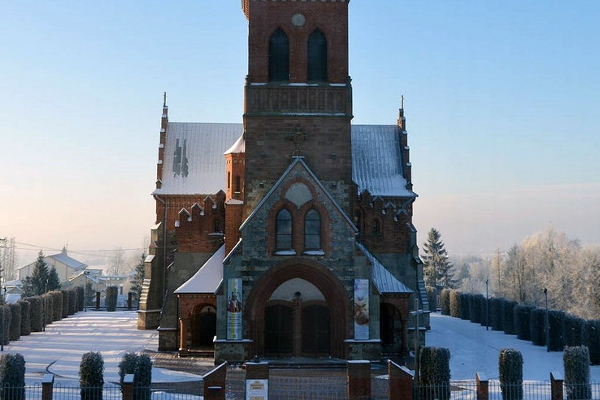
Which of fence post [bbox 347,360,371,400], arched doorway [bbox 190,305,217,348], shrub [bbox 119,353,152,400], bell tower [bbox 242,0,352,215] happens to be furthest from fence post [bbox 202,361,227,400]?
arched doorway [bbox 190,305,217,348]

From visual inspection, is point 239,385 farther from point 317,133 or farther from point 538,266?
point 538,266

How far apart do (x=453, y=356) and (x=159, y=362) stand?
15431 millimetres

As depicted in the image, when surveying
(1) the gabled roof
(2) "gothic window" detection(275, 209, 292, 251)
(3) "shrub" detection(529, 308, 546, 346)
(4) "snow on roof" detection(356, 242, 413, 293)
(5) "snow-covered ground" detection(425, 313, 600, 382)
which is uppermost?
(1) the gabled roof

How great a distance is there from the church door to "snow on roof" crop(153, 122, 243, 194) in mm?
15383

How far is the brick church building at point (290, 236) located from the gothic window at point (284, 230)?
0.05 m

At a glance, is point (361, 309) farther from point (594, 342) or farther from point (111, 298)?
point (111, 298)

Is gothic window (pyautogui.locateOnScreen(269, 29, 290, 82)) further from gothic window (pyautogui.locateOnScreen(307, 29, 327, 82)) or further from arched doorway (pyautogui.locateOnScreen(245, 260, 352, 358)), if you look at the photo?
arched doorway (pyautogui.locateOnScreen(245, 260, 352, 358))

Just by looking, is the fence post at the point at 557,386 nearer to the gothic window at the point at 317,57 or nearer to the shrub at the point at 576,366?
the shrub at the point at 576,366

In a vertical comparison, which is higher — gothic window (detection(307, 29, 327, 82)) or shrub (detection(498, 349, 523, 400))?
gothic window (detection(307, 29, 327, 82))

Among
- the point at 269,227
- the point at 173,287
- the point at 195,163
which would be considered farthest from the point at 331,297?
the point at 195,163

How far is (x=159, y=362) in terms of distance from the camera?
33.1 m

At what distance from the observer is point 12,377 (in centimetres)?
2325

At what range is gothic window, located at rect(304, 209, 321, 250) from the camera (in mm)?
33000

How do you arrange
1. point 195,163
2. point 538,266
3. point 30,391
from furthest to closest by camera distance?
point 538,266 → point 195,163 → point 30,391
